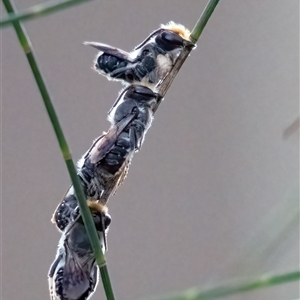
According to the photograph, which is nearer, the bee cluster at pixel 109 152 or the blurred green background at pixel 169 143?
the bee cluster at pixel 109 152

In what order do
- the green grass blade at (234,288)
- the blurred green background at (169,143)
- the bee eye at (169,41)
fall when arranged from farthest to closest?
the blurred green background at (169,143) < the bee eye at (169,41) < the green grass blade at (234,288)

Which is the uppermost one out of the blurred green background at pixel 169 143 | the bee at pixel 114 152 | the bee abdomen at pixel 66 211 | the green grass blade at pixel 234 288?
the blurred green background at pixel 169 143

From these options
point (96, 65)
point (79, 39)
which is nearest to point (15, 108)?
point (79, 39)

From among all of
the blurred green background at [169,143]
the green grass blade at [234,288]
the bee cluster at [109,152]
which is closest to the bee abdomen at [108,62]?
the bee cluster at [109,152]

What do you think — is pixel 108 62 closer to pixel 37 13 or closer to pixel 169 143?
pixel 37 13

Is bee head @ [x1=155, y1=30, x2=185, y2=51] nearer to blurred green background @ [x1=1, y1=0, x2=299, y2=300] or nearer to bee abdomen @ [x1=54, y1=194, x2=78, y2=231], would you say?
bee abdomen @ [x1=54, y1=194, x2=78, y2=231]

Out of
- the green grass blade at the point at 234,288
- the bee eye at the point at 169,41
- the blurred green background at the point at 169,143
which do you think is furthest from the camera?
the blurred green background at the point at 169,143

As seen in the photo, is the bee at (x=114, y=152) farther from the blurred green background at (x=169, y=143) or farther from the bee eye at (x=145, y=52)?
the blurred green background at (x=169, y=143)

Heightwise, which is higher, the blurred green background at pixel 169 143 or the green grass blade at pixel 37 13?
the blurred green background at pixel 169 143

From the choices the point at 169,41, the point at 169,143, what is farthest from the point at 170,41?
the point at 169,143
